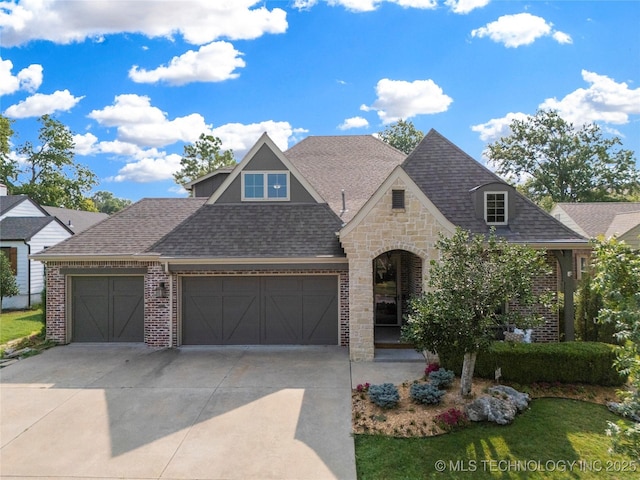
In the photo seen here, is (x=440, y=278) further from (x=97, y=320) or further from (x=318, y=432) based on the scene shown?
(x=97, y=320)

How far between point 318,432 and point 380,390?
1706 millimetres

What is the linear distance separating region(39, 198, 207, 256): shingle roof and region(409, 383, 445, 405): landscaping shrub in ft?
31.5

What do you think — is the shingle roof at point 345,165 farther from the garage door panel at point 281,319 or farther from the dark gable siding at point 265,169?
the garage door panel at point 281,319

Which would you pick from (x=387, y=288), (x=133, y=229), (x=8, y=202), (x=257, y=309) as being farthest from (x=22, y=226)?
(x=387, y=288)

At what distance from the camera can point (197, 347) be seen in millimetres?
12789

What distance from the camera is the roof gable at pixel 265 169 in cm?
1384

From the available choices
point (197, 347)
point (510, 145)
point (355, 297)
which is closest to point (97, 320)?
point (197, 347)

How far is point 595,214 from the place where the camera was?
26.7 meters

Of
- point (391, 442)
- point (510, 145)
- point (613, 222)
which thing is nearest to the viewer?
point (391, 442)

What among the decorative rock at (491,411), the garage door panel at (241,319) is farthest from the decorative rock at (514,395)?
the garage door panel at (241,319)

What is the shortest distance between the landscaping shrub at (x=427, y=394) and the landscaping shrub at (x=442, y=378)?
540mm

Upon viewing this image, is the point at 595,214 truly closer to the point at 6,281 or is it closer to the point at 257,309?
the point at 257,309

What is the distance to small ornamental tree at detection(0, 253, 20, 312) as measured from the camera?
1984 cm

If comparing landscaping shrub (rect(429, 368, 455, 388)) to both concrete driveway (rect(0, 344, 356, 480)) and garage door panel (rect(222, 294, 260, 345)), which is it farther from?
garage door panel (rect(222, 294, 260, 345))
